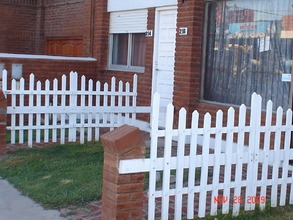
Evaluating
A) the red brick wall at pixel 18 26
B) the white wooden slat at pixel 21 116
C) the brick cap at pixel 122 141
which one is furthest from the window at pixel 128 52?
the brick cap at pixel 122 141

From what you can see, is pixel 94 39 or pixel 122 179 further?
pixel 94 39

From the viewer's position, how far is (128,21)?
12.7 m

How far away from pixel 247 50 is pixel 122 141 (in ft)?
15.5

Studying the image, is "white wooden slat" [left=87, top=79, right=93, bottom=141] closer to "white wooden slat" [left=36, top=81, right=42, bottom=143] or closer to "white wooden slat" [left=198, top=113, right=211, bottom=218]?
"white wooden slat" [left=36, top=81, right=42, bottom=143]

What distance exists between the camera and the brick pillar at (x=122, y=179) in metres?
5.07

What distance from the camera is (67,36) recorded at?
15.5m

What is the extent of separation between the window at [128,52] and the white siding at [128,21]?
6.2 inches

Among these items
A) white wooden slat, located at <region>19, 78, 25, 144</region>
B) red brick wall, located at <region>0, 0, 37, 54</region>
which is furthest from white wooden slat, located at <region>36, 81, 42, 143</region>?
red brick wall, located at <region>0, 0, 37, 54</region>

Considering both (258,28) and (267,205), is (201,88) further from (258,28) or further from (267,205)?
(267,205)

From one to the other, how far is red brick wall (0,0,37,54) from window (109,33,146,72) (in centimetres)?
477

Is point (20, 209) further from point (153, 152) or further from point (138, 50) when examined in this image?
point (138, 50)

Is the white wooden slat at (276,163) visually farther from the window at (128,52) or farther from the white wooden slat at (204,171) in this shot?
the window at (128,52)
